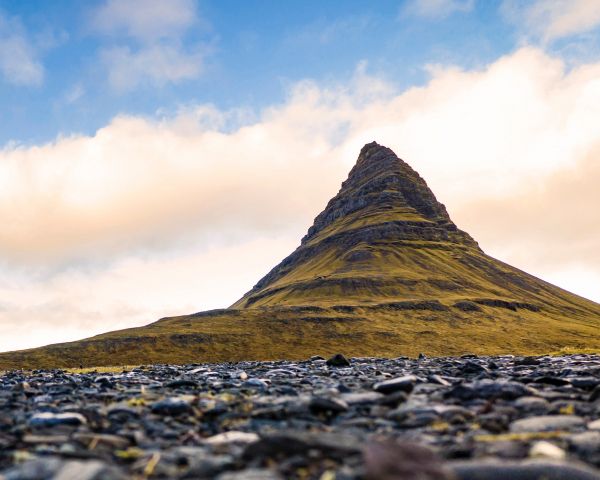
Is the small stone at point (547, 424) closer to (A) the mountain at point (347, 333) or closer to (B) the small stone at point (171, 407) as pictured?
(B) the small stone at point (171, 407)

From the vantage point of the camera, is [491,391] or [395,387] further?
[395,387]

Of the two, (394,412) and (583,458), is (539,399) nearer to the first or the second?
(394,412)

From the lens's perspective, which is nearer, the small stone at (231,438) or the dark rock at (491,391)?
the small stone at (231,438)

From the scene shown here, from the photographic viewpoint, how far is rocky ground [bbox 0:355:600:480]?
4.79 meters

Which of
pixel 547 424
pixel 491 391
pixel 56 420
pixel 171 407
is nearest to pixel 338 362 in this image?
pixel 491 391

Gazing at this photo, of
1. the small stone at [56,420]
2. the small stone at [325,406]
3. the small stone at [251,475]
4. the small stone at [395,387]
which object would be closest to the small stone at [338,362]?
the small stone at [395,387]

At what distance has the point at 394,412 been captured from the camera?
8422 mm

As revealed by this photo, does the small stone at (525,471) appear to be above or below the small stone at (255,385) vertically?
below

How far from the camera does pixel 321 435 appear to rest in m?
6.07

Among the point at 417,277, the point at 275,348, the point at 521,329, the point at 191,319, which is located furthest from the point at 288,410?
the point at 417,277

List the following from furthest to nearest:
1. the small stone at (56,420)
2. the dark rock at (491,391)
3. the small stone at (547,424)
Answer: the dark rock at (491,391), the small stone at (56,420), the small stone at (547,424)

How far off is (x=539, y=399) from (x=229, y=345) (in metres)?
87.0

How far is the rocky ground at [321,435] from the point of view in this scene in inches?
188

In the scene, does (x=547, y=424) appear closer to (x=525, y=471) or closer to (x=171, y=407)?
(x=525, y=471)
